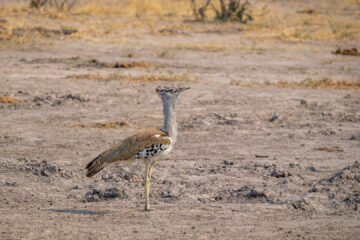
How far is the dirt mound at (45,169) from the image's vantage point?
6.68 m

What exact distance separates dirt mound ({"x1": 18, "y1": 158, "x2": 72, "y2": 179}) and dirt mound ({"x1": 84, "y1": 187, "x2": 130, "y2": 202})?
726 mm

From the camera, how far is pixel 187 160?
7449 mm

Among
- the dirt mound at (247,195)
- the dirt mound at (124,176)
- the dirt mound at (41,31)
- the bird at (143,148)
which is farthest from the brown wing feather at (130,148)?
the dirt mound at (41,31)

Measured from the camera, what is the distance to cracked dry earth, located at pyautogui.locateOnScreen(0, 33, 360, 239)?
5164 millimetres

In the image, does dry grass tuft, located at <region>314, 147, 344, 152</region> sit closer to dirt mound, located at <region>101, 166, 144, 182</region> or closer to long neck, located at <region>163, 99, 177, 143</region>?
dirt mound, located at <region>101, 166, 144, 182</region>

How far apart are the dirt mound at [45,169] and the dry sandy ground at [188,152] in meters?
0.01

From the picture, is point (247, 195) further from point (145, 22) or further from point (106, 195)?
point (145, 22)

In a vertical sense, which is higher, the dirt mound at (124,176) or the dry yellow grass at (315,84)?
the dirt mound at (124,176)

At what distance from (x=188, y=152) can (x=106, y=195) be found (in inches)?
79.5

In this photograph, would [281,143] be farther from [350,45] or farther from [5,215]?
[350,45]

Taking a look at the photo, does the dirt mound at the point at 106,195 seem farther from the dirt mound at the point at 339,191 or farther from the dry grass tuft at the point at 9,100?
the dry grass tuft at the point at 9,100

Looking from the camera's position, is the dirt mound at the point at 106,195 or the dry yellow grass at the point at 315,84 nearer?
the dirt mound at the point at 106,195

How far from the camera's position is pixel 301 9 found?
28078mm

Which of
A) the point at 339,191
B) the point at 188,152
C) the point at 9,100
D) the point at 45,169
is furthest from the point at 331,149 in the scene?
the point at 9,100
